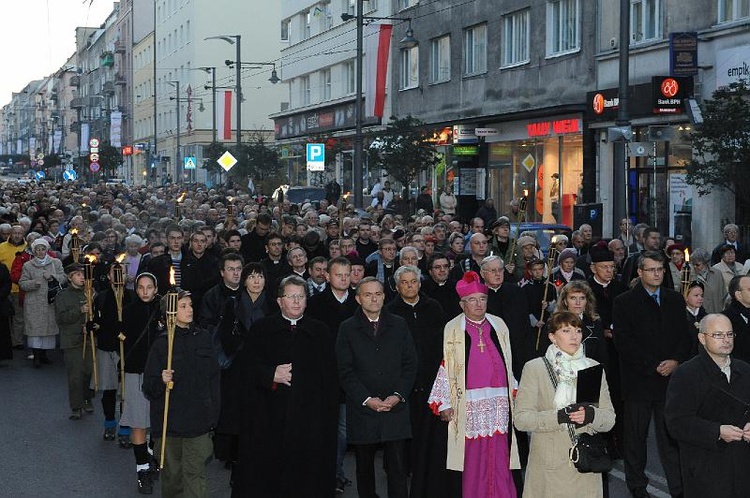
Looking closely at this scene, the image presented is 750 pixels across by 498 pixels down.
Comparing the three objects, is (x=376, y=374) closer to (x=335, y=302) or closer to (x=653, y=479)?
(x=335, y=302)

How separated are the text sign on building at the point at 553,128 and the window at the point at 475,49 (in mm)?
3893

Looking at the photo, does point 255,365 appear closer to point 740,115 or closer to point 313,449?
point 313,449

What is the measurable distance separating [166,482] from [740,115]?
15387 mm

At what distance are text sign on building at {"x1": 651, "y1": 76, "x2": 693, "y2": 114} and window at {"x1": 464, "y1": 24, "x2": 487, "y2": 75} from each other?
11.0m

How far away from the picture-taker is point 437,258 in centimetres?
1146

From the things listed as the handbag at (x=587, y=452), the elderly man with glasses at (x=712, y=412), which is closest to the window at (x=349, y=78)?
the handbag at (x=587, y=452)

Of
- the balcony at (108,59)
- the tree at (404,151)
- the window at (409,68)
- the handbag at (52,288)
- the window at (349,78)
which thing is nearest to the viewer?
the handbag at (52,288)

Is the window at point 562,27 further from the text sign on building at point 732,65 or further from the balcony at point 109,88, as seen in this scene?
the balcony at point 109,88

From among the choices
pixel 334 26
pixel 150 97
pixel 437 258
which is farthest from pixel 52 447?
pixel 150 97

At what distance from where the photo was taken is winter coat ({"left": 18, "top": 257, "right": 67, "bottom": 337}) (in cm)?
1653

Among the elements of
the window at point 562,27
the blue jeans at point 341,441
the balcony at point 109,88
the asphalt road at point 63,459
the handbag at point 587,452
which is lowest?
the asphalt road at point 63,459

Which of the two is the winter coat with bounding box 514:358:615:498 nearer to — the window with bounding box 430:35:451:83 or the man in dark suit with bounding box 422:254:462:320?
the man in dark suit with bounding box 422:254:462:320

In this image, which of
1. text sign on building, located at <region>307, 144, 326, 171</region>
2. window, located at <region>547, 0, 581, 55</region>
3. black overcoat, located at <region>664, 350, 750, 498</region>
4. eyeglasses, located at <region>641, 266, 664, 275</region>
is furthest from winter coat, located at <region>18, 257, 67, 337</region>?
text sign on building, located at <region>307, 144, 326, 171</region>

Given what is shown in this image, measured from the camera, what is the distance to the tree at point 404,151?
3484 cm
